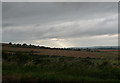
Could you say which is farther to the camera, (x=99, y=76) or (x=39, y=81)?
(x=99, y=76)

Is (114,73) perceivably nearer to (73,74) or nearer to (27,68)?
(73,74)

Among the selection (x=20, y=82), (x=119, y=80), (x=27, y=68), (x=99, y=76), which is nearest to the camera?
(x=20, y=82)

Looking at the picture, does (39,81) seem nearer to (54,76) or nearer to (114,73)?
(54,76)

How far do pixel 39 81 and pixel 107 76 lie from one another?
4475mm

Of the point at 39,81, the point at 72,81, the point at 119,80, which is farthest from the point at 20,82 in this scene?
the point at 119,80

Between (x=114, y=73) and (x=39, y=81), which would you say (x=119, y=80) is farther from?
(x=39, y=81)

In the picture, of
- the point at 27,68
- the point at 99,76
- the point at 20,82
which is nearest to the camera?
the point at 20,82

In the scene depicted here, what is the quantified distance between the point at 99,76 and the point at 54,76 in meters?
3.05

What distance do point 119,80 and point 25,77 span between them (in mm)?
5635

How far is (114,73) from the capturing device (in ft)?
34.7

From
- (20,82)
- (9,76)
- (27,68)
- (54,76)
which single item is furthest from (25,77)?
(27,68)

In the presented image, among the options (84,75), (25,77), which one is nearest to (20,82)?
(25,77)

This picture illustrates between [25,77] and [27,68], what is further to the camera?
[27,68]

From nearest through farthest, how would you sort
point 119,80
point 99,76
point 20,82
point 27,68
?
point 20,82
point 119,80
point 99,76
point 27,68
